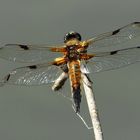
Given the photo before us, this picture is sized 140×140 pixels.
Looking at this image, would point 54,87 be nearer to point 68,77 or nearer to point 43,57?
point 68,77

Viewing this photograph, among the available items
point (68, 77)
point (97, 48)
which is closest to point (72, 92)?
point (68, 77)

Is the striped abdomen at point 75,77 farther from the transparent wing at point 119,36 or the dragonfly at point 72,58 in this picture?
the transparent wing at point 119,36

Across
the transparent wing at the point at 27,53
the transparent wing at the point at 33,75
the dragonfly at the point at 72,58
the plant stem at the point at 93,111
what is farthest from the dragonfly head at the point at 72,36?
the plant stem at the point at 93,111

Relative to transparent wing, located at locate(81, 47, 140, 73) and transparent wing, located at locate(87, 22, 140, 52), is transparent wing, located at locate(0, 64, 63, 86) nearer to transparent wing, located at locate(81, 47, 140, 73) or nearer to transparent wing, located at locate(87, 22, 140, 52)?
transparent wing, located at locate(81, 47, 140, 73)

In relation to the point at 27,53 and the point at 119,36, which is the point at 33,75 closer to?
the point at 27,53

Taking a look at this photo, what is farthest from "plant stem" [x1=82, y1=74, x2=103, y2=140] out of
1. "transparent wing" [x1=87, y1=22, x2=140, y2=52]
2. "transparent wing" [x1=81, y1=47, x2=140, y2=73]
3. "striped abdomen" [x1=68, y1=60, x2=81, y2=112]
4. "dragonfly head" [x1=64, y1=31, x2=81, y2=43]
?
"transparent wing" [x1=87, y1=22, x2=140, y2=52]

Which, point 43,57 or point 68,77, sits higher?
point 43,57
